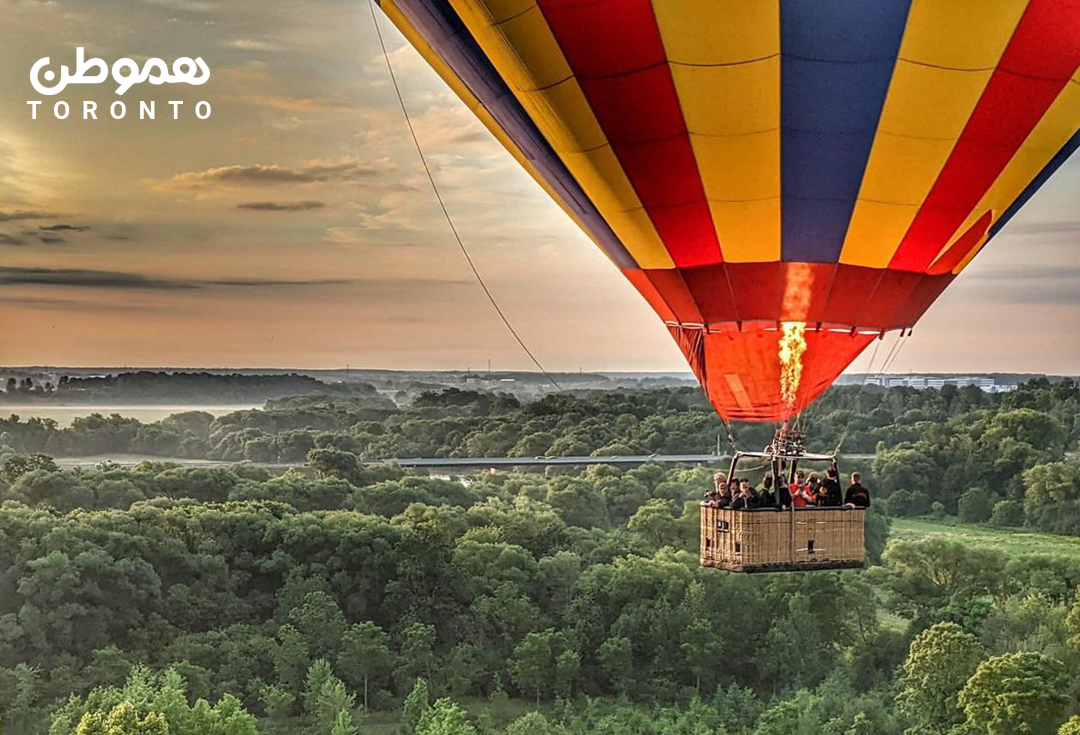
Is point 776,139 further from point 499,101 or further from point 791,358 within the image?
point 499,101

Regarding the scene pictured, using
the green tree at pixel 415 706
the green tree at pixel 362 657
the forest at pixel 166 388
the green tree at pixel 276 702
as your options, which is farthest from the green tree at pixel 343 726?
the forest at pixel 166 388

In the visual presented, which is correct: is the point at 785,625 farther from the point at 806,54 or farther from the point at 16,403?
the point at 806,54

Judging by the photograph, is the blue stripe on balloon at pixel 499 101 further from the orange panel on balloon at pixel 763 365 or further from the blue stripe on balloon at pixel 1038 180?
the blue stripe on balloon at pixel 1038 180

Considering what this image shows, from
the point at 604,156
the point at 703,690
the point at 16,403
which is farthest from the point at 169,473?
the point at 604,156

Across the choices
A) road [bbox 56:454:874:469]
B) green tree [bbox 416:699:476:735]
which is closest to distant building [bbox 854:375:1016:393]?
road [bbox 56:454:874:469]

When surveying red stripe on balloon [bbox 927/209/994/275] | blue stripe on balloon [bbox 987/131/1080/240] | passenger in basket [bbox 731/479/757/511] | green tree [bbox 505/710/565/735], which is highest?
blue stripe on balloon [bbox 987/131/1080/240]

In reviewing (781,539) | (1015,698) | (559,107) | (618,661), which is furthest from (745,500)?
(618,661)

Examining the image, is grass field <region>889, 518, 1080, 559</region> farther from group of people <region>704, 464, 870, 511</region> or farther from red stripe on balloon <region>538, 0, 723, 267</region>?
red stripe on balloon <region>538, 0, 723, 267</region>
